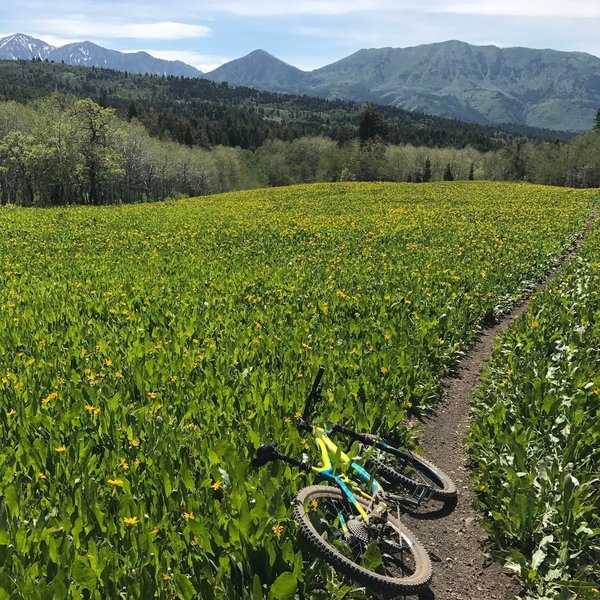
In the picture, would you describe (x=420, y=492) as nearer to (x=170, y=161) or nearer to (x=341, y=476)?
(x=341, y=476)

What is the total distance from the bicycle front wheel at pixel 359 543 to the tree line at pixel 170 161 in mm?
52160

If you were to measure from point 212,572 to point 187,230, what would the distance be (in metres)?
21.1

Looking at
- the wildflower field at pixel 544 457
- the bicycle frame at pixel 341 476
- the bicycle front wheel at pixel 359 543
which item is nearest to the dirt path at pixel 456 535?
the wildflower field at pixel 544 457

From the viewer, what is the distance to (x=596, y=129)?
99562 millimetres

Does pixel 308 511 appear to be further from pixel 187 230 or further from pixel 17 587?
pixel 187 230

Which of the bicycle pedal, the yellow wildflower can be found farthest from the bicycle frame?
the yellow wildflower

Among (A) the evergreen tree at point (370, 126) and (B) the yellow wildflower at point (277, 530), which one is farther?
(A) the evergreen tree at point (370, 126)

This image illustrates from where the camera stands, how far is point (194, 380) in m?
7.29

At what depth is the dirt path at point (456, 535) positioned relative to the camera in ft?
14.9

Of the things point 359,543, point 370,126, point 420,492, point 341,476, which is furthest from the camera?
point 370,126

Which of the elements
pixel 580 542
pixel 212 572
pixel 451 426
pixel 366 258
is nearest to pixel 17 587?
pixel 212 572

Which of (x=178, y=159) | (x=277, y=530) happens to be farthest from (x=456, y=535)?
(x=178, y=159)

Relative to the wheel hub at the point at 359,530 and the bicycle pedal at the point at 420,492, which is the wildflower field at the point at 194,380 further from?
the bicycle pedal at the point at 420,492

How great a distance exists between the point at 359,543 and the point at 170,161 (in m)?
96.0
